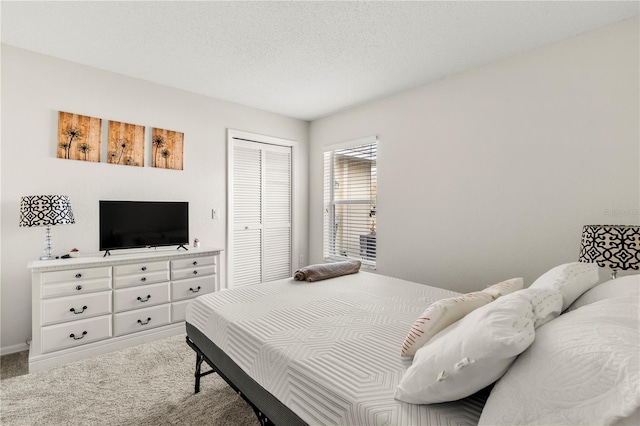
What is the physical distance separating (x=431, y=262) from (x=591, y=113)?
1.88 meters

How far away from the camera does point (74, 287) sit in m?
2.59

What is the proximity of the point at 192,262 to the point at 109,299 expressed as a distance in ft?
2.54

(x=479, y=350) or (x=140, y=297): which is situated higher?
(x=479, y=350)

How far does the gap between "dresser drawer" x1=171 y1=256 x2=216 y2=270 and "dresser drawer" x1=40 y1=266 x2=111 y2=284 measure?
1.88 ft

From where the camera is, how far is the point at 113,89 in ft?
10.5

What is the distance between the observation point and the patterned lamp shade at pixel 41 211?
2557 millimetres

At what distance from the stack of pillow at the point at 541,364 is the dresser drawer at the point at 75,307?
9.05 ft

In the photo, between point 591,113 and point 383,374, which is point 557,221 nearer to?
point 591,113

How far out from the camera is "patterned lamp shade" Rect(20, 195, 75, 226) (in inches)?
101

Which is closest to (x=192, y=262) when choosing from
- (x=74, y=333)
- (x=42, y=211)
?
(x=74, y=333)

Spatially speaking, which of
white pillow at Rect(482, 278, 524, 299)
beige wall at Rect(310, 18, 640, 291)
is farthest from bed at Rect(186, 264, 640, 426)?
beige wall at Rect(310, 18, 640, 291)

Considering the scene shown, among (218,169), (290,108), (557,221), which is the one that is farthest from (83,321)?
(557,221)

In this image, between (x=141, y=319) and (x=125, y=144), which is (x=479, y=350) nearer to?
(x=141, y=319)

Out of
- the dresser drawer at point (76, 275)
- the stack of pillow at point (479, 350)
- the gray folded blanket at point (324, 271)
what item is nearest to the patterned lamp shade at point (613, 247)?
the stack of pillow at point (479, 350)
